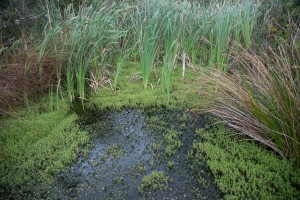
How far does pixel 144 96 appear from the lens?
364cm

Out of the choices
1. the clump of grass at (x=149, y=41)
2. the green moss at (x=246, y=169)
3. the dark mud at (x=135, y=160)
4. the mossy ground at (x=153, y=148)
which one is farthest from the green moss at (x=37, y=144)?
the green moss at (x=246, y=169)

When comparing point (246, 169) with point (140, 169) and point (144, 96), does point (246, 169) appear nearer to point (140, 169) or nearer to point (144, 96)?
point (140, 169)

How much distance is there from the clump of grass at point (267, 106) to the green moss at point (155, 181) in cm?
77

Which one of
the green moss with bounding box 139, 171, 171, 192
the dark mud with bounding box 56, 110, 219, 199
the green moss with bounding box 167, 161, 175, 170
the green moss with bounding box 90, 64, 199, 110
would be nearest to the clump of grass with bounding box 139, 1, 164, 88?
the green moss with bounding box 90, 64, 199, 110

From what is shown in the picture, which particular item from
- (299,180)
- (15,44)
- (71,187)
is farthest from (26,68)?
(299,180)

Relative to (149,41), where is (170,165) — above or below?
below

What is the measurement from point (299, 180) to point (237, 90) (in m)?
0.89

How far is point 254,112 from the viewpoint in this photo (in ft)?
8.41

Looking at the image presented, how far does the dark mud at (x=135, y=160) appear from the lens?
232 centimetres

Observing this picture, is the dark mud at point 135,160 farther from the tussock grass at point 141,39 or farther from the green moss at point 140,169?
the tussock grass at point 141,39

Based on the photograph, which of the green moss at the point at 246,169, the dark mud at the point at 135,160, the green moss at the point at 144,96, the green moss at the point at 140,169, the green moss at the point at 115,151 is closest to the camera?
the green moss at the point at 246,169

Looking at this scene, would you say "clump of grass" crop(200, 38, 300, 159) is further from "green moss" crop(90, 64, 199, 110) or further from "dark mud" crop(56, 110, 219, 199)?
"green moss" crop(90, 64, 199, 110)

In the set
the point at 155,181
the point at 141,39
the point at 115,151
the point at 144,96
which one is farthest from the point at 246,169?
the point at 141,39

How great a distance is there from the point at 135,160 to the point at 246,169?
2.89 ft
